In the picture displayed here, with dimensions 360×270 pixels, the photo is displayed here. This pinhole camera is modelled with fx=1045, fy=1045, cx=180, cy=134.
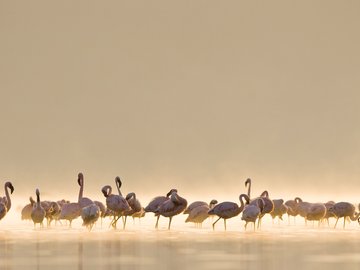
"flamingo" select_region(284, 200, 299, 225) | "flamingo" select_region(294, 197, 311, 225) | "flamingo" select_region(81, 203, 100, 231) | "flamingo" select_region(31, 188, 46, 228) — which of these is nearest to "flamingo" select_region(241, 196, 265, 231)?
"flamingo" select_region(294, 197, 311, 225)

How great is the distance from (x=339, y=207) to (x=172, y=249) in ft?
35.1

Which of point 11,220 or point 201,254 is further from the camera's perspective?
point 11,220

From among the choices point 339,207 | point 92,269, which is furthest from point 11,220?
point 92,269

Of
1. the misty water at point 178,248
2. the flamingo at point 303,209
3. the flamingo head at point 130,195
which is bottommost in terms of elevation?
the misty water at point 178,248

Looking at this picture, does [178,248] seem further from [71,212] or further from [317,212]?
[317,212]

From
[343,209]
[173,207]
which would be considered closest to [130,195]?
[173,207]

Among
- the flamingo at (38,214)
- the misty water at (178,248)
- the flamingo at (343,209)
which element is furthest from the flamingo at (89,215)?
the flamingo at (343,209)

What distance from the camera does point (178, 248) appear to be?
80.9 feet

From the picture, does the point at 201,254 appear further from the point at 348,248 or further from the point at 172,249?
the point at 348,248

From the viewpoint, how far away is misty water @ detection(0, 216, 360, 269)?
69.2ft

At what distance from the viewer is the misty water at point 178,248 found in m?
21.1

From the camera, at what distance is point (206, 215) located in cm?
3388

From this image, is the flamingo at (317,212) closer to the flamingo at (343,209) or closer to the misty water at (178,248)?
the flamingo at (343,209)

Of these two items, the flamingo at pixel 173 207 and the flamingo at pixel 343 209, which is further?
the flamingo at pixel 343 209
